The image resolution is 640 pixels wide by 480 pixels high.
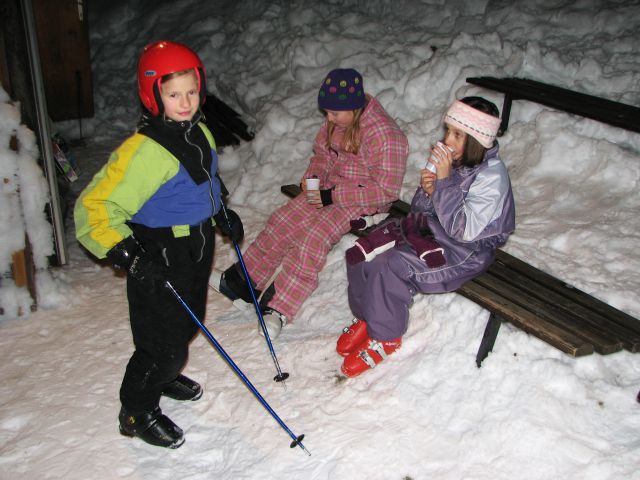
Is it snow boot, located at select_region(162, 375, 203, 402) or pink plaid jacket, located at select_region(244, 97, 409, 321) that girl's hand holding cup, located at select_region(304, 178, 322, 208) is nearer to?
pink plaid jacket, located at select_region(244, 97, 409, 321)

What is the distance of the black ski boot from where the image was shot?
3.56m

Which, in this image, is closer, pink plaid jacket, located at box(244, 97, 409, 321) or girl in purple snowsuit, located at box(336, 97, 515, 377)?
girl in purple snowsuit, located at box(336, 97, 515, 377)

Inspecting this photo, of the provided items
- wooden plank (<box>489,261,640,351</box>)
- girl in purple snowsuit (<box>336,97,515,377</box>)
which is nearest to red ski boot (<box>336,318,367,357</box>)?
girl in purple snowsuit (<box>336,97,515,377</box>)

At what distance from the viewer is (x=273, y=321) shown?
14.4 ft

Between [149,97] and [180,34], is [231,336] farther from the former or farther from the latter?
[180,34]

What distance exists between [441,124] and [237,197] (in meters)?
2.28

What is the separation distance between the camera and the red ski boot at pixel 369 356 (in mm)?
3914

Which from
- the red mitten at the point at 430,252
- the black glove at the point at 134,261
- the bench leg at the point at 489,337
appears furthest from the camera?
the red mitten at the point at 430,252

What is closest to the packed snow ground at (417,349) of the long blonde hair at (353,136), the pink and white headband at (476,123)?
the long blonde hair at (353,136)

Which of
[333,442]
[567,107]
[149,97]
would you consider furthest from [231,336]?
[567,107]

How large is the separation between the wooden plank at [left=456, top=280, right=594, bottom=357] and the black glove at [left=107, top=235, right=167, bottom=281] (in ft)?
6.04

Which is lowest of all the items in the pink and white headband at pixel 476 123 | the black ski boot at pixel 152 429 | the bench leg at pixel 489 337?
the black ski boot at pixel 152 429

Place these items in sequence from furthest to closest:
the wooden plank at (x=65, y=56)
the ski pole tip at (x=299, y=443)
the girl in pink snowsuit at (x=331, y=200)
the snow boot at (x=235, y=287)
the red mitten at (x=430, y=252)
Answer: the wooden plank at (x=65, y=56) → the snow boot at (x=235, y=287) → the girl in pink snowsuit at (x=331, y=200) → the red mitten at (x=430, y=252) → the ski pole tip at (x=299, y=443)

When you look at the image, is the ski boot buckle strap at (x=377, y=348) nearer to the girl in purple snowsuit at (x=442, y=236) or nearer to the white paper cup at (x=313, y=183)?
the girl in purple snowsuit at (x=442, y=236)
